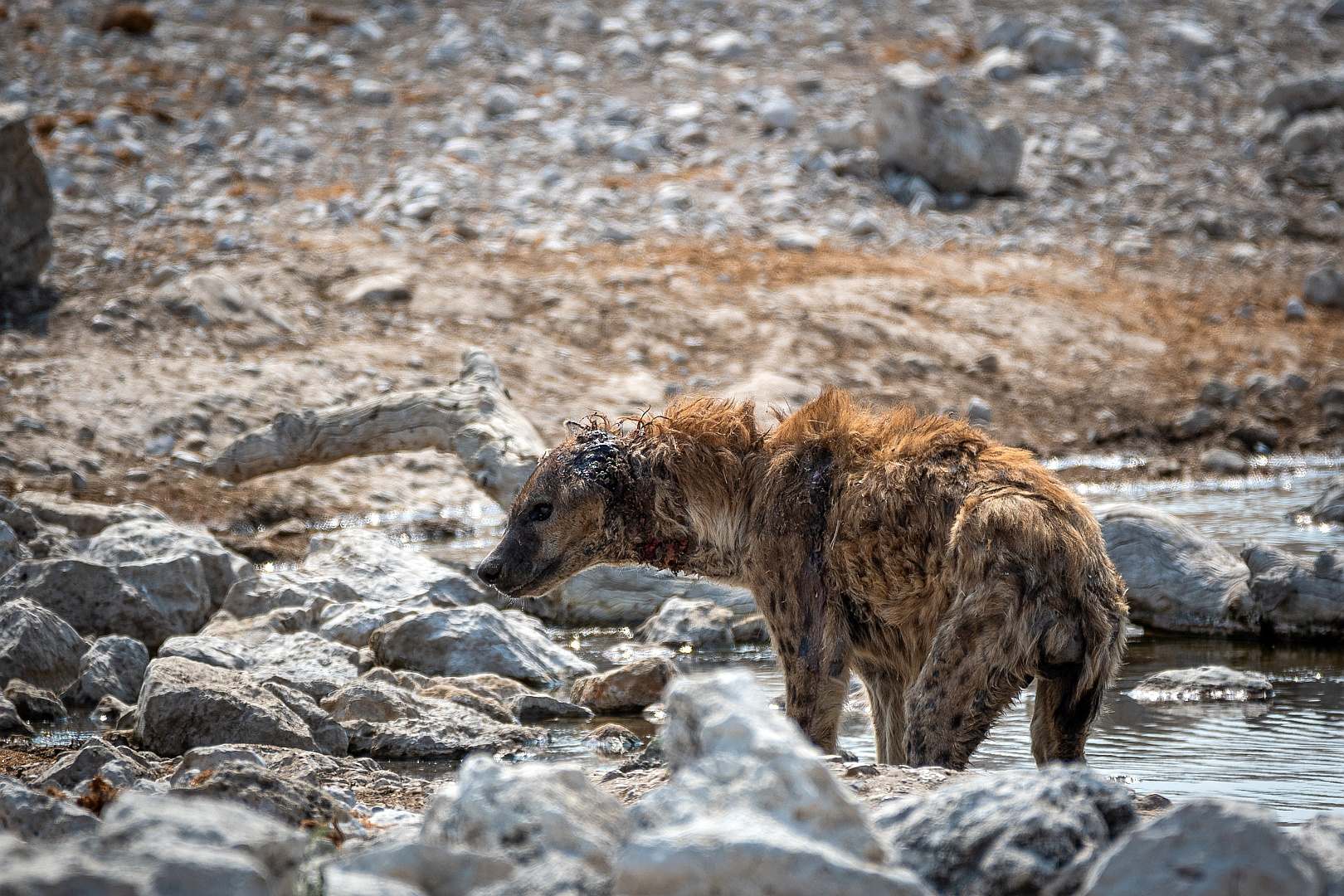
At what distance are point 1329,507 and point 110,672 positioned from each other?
8.68m

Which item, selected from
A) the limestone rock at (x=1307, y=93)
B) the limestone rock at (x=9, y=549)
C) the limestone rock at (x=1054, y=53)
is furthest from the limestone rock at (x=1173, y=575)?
the limestone rock at (x=1054, y=53)

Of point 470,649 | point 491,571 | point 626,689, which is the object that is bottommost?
point 470,649

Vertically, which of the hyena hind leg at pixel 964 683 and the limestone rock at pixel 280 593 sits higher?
the hyena hind leg at pixel 964 683

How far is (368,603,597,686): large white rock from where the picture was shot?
765 centimetres

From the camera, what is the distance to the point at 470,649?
25.3ft

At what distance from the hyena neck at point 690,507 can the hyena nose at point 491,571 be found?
1.66ft

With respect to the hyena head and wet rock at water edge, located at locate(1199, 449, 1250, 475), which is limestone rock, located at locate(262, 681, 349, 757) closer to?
the hyena head

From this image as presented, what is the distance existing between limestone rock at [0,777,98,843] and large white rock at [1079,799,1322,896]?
2.66m

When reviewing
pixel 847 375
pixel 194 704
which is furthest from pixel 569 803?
pixel 847 375

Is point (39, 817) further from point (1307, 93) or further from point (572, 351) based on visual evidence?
point (1307, 93)

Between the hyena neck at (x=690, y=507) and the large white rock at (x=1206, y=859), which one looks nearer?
the large white rock at (x=1206, y=859)

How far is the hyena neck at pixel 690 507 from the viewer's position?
5078 mm

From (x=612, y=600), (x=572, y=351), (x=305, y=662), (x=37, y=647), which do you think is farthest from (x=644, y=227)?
(x=37, y=647)

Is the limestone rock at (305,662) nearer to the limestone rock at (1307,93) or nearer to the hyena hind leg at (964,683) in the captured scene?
the hyena hind leg at (964,683)
